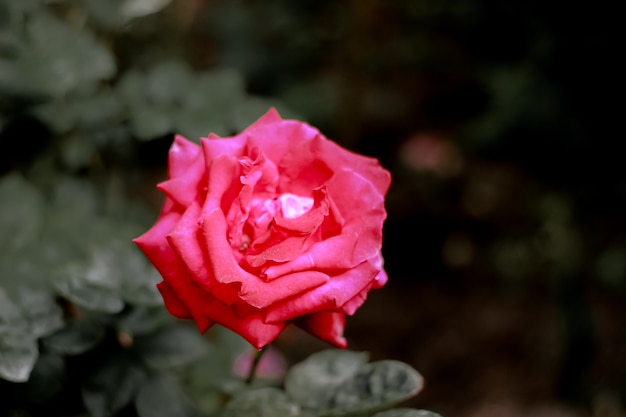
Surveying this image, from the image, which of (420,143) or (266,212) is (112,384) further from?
(420,143)

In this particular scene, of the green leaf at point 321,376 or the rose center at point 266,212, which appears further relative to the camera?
the green leaf at point 321,376

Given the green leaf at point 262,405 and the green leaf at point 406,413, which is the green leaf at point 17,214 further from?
the green leaf at point 406,413

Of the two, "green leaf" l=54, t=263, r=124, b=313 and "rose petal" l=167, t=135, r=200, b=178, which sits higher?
"rose petal" l=167, t=135, r=200, b=178

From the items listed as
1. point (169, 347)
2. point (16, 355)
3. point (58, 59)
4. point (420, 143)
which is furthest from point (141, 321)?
point (420, 143)

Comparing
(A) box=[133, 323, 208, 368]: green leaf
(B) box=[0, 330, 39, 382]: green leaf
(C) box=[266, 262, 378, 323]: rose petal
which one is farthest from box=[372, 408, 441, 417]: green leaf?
(B) box=[0, 330, 39, 382]: green leaf

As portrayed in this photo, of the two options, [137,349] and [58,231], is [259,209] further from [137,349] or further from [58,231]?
[58,231]

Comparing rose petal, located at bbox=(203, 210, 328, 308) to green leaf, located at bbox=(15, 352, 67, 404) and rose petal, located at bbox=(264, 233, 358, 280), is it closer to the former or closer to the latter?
rose petal, located at bbox=(264, 233, 358, 280)

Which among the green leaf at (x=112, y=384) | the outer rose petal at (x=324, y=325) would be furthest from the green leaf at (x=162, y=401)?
the outer rose petal at (x=324, y=325)
